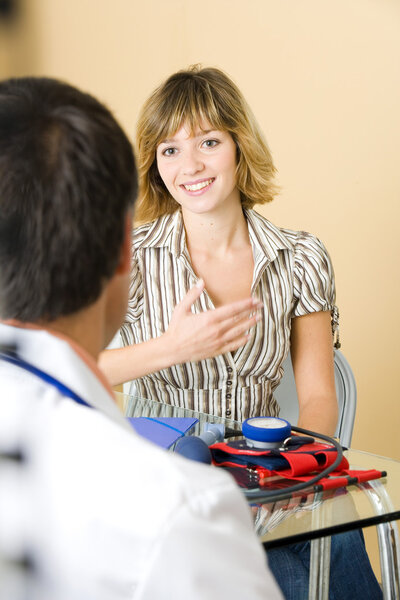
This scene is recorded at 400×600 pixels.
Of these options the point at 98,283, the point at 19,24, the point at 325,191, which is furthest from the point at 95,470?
the point at 325,191

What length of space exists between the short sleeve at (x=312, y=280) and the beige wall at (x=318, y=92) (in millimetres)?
828

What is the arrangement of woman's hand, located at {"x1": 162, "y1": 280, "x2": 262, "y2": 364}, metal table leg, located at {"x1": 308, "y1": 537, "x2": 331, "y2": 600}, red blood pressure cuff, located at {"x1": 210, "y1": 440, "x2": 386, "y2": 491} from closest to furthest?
red blood pressure cuff, located at {"x1": 210, "y1": 440, "x2": 386, "y2": 491}
metal table leg, located at {"x1": 308, "y1": 537, "x2": 331, "y2": 600}
woman's hand, located at {"x1": 162, "y1": 280, "x2": 262, "y2": 364}

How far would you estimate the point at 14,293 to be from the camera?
22.5 inches

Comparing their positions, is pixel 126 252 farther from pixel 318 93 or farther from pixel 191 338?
pixel 318 93

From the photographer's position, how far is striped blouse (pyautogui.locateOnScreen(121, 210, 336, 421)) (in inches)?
63.5

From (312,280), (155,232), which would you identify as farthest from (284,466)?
(155,232)

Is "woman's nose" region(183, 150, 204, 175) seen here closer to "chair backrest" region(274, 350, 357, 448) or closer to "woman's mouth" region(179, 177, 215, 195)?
"woman's mouth" region(179, 177, 215, 195)

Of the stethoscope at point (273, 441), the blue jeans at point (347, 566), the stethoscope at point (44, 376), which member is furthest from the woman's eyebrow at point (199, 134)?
the stethoscope at point (44, 376)

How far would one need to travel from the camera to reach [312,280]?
1662 millimetres

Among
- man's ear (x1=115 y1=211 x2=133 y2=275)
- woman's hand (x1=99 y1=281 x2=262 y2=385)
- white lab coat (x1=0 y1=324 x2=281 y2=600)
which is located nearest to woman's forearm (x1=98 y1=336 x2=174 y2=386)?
woman's hand (x1=99 y1=281 x2=262 y2=385)

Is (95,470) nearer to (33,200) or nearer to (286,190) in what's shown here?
(33,200)

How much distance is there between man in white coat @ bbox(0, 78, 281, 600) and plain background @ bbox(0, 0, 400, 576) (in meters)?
1.96

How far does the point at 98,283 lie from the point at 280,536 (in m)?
0.42

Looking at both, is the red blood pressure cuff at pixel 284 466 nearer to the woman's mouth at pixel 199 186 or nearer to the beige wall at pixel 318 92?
the woman's mouth at pixel 199 186
